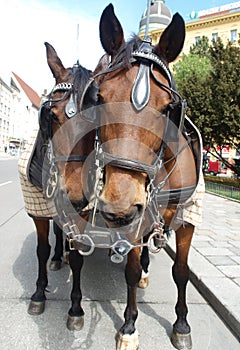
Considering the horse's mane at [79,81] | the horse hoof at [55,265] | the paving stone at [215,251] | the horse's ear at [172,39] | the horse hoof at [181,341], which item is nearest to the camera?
the horse's ear at [172,39]

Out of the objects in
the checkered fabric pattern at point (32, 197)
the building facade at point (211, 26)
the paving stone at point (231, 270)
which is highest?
the building facade at point (211, 26)

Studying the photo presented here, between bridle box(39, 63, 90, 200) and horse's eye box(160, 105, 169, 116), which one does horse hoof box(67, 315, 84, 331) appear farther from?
horse's eye box(160, 105, 169, 116)

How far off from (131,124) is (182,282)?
170cm

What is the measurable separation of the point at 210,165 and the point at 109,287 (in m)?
29.6

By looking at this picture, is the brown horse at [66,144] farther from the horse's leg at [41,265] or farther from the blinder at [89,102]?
the horse's leg at [41,265]

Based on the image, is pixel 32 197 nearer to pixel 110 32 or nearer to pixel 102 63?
pixel 102 63

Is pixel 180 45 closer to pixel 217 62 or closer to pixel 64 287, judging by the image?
pixel 64 287

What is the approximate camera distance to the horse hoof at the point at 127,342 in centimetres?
230

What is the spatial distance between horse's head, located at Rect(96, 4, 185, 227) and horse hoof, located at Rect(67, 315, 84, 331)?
4.60 feet

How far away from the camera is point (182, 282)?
2.61 m

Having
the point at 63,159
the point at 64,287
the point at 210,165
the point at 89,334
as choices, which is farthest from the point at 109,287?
the point at 210,165

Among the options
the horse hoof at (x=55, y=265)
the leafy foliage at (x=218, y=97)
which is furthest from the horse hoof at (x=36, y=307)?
the leafy foliage at (x=218, y=97)

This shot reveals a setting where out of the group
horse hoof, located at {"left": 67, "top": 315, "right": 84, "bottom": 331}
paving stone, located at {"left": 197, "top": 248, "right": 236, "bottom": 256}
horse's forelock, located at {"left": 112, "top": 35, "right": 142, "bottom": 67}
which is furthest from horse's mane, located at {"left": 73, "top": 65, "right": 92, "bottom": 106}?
paving stone, located at {"left": 197, "top": 248, "right": 236, "bottom": 256}

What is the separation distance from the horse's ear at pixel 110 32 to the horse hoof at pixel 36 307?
92.1 inches
